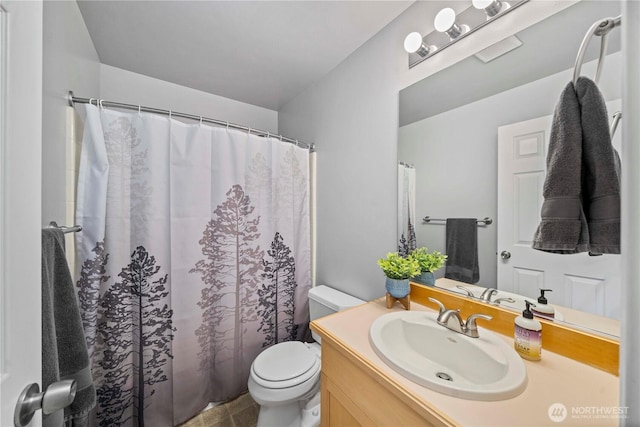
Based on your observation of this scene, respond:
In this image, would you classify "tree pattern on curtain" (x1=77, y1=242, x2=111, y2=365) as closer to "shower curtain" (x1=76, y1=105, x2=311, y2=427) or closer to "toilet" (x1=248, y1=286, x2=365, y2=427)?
"shower curtain" (x1=76, y1=105, x2=311, y2=427)

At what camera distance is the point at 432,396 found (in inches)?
23.1

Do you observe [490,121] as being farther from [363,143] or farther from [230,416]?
[230,416]

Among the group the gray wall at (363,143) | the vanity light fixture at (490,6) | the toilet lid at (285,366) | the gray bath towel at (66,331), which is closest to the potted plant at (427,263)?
the gray wall at (363,143)

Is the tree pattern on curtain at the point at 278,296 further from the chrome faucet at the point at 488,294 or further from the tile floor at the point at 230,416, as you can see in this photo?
the chrome faucet at the point at 488,294

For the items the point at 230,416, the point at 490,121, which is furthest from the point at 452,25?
the point at 230,416

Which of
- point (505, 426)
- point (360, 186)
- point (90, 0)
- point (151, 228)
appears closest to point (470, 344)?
point (505, 426)

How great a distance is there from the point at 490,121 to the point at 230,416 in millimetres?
2046

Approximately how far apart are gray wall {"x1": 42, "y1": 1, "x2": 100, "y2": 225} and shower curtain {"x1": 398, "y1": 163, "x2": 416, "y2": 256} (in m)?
1.45

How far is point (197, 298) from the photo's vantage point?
1.33m

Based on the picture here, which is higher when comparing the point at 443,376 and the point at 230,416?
the point at 443,376

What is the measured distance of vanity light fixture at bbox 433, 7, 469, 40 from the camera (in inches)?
38.7

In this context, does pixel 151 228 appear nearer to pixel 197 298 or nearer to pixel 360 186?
pixel 197 298

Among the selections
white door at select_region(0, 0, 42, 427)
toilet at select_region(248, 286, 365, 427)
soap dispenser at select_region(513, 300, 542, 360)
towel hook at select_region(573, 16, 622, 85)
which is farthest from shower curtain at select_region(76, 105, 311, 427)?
towel hook at select_region(573, 16, 622, 85)

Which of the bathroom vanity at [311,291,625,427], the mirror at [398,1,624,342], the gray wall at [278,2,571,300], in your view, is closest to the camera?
the bathroom vanity at [311,291,625,427]
